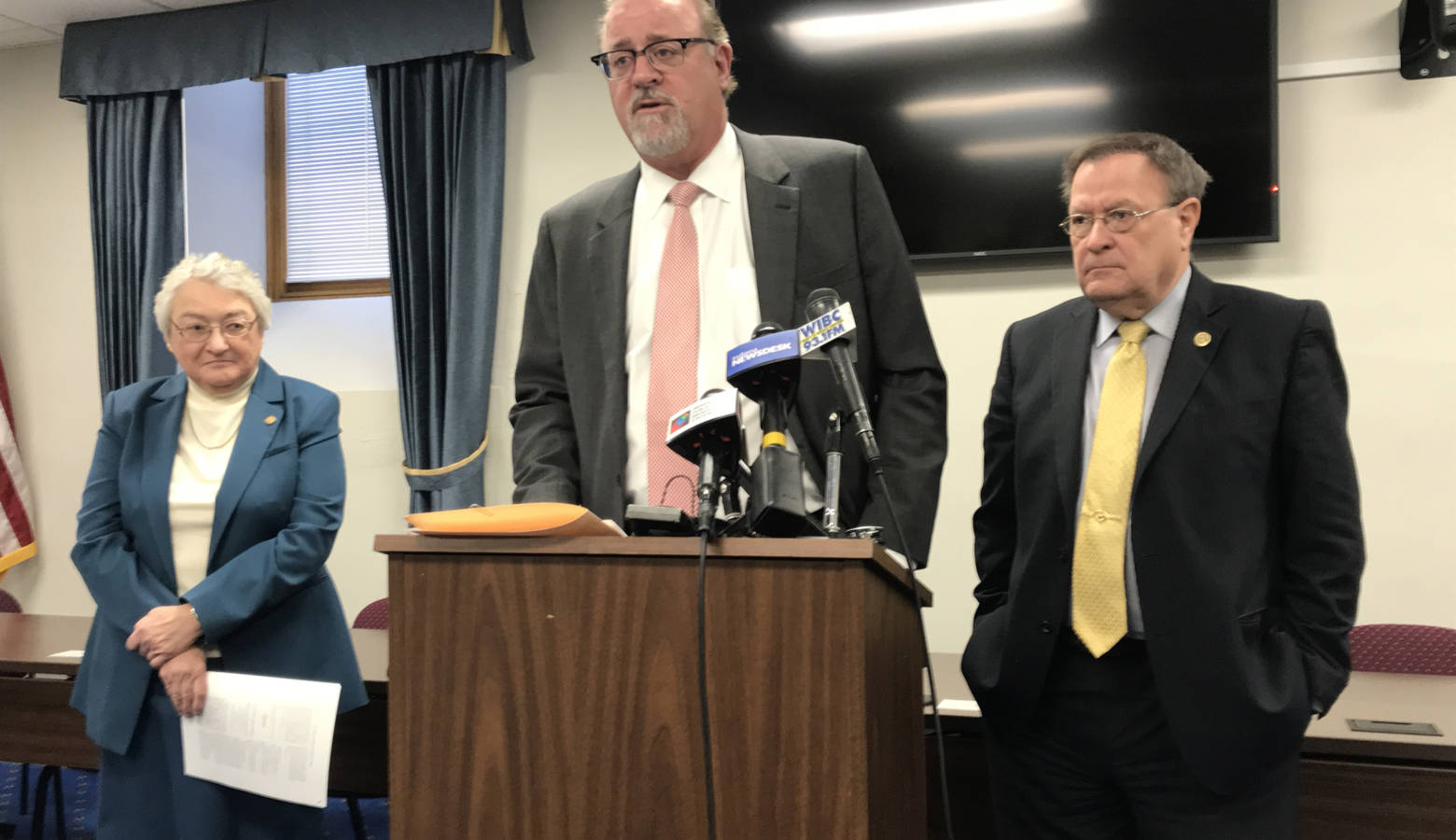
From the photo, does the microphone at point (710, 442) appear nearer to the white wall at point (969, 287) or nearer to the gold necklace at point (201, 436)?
the gold necklace at point (201, 436)

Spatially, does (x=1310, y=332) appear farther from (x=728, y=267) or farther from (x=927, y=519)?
(x=728, y=267)

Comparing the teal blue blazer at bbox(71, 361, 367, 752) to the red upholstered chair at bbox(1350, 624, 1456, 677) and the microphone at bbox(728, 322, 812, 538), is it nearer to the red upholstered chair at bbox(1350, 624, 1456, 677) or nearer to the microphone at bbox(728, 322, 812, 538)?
the microphone at bbox(728, 322, 812, 538)

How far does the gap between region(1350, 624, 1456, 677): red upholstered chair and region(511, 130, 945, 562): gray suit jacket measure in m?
1.96

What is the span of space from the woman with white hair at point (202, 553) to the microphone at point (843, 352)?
5.07 ft

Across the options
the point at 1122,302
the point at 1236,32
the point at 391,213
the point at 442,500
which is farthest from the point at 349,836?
the point at 1236,32

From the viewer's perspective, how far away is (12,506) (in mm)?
5762

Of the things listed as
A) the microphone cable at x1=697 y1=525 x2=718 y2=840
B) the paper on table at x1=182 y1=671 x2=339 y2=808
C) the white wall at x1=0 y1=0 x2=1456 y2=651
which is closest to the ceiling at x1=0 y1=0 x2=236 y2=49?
the white wall at x1=0 y1=0 x2=1456 y2=651

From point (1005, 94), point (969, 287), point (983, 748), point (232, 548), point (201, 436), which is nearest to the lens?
point (983, 748)

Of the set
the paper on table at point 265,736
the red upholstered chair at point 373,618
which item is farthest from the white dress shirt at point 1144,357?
the red upholstered chair at point 373,618

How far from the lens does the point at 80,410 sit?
19.2ft

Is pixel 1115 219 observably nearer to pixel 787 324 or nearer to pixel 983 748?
pixel 787 324

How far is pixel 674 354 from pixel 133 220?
4559 millimetres

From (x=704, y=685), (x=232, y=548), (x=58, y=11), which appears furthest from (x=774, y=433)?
(x=58, y=11)

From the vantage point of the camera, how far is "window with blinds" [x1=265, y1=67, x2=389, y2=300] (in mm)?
5621
